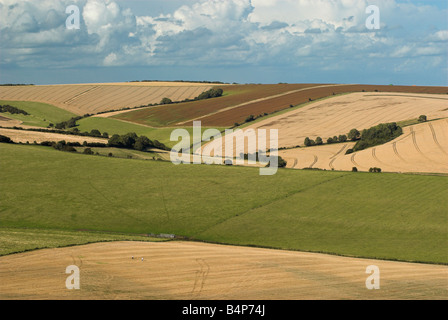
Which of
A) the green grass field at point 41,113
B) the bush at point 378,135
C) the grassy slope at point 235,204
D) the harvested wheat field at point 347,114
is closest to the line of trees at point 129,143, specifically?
the grassy slope at point 235,204

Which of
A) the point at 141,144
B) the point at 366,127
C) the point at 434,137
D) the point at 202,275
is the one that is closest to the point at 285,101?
the point at 366,127

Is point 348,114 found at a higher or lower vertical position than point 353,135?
higher

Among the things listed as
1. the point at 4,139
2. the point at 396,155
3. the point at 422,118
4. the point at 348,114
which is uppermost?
the point at 348,114

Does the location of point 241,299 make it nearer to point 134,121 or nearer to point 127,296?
point 127,296

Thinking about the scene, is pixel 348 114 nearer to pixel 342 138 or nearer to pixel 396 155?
pixel 342 138

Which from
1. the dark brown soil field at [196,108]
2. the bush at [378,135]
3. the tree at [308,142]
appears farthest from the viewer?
the dark brown soil field at [196,108]

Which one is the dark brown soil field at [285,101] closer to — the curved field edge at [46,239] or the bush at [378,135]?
the bush at [378,135]

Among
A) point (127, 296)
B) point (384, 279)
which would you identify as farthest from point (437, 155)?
point (127, 296)
